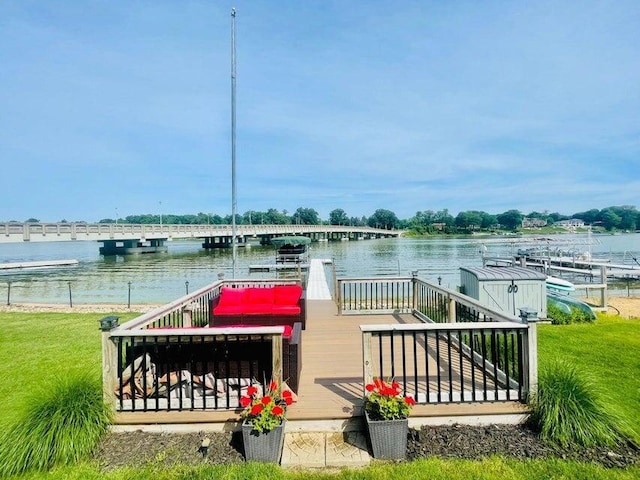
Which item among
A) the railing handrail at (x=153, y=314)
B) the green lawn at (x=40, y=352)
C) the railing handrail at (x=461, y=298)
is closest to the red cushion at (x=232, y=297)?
the railing handrail at (x=153, y=314)

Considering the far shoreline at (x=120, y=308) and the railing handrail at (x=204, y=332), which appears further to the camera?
the far shoreline at (x=120, y=308)

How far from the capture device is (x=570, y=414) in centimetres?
323

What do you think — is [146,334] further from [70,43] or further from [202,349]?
[70,43]

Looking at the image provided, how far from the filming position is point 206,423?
3377 mm

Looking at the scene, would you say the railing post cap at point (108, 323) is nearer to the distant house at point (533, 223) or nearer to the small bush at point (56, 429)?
the small bush at point (56, 429)

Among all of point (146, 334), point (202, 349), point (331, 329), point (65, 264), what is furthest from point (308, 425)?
point (65, 264)

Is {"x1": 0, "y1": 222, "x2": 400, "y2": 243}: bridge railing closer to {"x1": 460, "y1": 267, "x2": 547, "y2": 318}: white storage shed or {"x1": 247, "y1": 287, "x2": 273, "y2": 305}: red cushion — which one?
{"x1": 247, "y1": 287, "x2": 273, "y2": 305}: red cushion

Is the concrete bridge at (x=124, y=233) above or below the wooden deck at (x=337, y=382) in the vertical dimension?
above

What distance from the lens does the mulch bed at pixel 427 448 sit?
117 inches

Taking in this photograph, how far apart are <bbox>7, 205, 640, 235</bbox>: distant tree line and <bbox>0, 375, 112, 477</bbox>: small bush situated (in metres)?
100

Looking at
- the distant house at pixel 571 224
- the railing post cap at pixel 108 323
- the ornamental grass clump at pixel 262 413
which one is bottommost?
the ornamental grass clump at pixel 262 413

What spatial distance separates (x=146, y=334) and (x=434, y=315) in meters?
4.89

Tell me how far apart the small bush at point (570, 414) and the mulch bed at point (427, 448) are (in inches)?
3.5

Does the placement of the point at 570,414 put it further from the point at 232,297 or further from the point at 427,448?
the point at 232,297
